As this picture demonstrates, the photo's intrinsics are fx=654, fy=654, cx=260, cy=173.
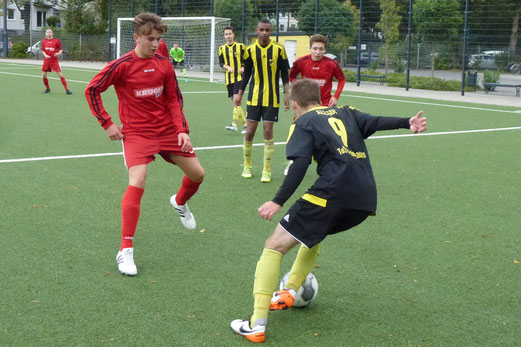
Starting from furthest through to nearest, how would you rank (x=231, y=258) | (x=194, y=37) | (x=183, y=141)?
(x=194, y=37) → (x=231, y=258) → (x=183, y=141)

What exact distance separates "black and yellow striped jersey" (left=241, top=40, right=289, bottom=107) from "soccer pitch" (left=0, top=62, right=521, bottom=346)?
106 cm

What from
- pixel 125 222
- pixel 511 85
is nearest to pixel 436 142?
pixel 125 222

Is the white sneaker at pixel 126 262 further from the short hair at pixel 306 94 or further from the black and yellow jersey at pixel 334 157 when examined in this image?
the short hair at pixel 306 94

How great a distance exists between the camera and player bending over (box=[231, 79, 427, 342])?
3.86 metres

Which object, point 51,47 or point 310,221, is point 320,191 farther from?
point 51,47

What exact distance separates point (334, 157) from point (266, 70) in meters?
5.15

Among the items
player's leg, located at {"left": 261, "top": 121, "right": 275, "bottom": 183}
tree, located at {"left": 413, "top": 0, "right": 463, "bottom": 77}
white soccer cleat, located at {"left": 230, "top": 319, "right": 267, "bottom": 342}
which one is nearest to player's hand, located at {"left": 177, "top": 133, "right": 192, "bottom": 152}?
white soccer cleat, located at {"left": 230, "top": 319, "right": 267, "bottom": 342}

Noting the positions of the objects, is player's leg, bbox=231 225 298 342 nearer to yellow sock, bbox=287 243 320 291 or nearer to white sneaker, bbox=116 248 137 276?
yellow sock, bbox=287 243 320 291

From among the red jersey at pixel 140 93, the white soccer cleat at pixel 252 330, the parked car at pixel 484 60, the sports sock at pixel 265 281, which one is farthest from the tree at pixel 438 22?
the white soccer cleat at pixel 252 330

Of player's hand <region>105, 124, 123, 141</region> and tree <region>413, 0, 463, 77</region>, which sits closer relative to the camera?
player's hand <region>105, 124, 123, 141</region>

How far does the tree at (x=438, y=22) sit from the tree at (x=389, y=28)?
101 cm

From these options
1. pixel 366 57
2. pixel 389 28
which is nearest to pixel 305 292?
pixel 366 57

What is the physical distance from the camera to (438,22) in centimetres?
2925

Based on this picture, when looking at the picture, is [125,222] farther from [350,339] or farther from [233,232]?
[350,339]
